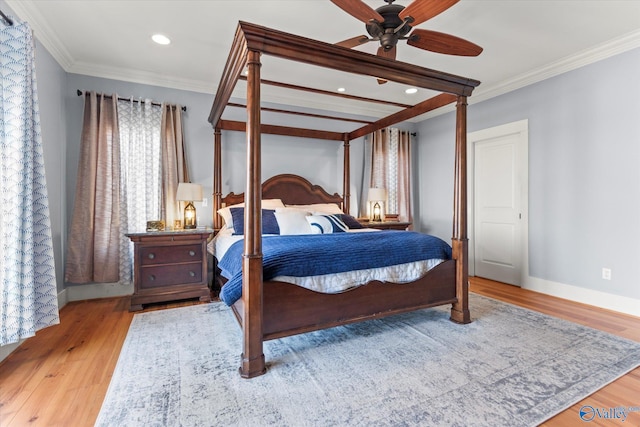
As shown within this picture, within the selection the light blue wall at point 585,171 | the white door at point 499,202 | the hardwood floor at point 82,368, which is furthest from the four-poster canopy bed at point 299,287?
the white door at point 499,202

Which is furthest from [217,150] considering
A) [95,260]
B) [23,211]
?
[23,211]

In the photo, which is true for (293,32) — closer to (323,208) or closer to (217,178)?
(217,178)

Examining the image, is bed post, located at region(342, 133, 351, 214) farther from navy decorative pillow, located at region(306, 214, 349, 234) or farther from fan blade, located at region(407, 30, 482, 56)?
fan blade, located at region(407, 30, 482, 56)

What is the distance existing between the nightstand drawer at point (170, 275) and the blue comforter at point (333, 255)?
2.42 feet

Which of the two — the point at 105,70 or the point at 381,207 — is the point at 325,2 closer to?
the point at 105,70

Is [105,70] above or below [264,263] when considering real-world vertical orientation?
above

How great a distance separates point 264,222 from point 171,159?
1.41 meters

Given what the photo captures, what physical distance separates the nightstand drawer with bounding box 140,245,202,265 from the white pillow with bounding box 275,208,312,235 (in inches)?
36.4

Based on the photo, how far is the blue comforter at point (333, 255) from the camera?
2025 mm

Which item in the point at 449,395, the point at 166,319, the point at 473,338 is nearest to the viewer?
the point at 449,395

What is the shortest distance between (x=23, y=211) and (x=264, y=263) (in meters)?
1.60

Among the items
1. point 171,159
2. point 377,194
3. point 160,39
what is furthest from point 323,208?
point 160,39

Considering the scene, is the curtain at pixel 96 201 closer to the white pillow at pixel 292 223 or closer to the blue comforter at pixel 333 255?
the blue comforter at pixel 333 255

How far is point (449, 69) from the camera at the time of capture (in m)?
3.57
